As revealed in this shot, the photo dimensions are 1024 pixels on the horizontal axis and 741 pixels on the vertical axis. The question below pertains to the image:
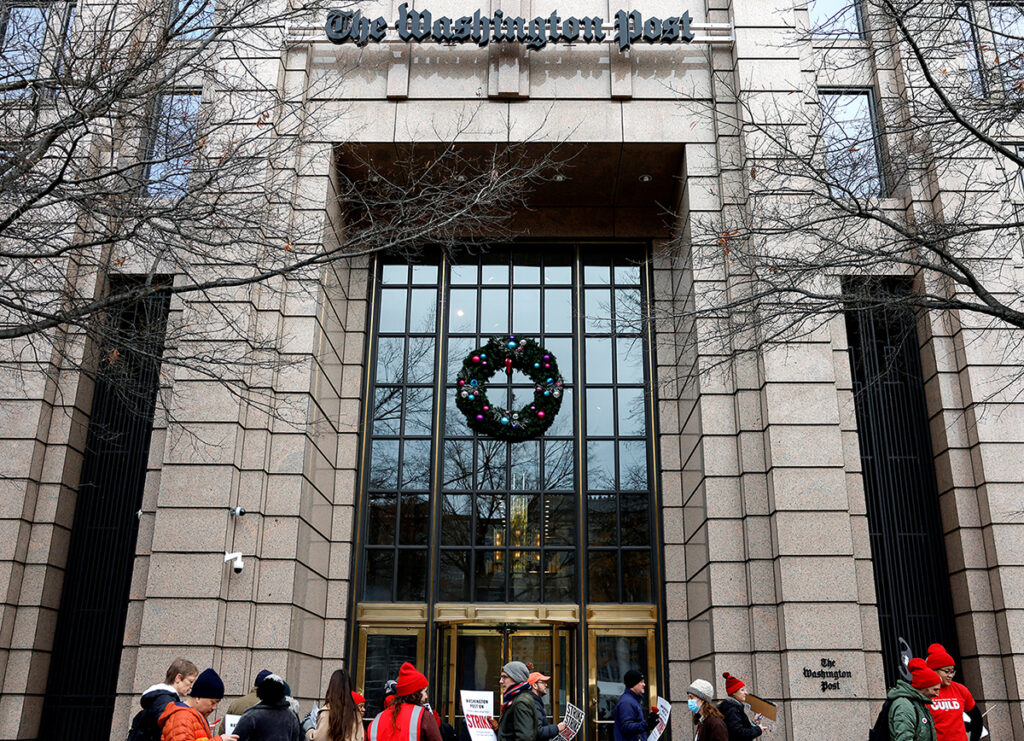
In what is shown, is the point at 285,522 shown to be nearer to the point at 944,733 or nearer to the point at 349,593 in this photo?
the point at 349,593

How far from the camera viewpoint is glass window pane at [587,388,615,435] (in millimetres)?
17359

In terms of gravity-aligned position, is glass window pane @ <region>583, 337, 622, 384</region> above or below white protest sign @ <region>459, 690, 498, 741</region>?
above

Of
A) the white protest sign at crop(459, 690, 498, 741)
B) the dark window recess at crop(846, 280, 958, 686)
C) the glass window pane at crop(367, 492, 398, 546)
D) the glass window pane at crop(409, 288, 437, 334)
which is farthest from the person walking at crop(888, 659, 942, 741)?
the glass window pane at crop(409, 288, 437, 334)

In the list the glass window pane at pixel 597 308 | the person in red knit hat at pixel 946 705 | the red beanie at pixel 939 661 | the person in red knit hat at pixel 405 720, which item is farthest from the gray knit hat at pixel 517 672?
the glass window pane at pixel 597 308

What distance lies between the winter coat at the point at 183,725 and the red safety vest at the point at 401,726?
1174mm

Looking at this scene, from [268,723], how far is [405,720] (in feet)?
3.29

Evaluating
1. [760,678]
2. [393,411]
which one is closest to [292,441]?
[393,411]

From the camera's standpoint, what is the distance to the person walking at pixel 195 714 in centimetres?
637

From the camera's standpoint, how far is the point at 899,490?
1587cm

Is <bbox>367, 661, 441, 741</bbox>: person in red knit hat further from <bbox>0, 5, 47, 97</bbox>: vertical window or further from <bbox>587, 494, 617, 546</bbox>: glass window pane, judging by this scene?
<bbox>587, 494, 617, 546</bbox>: glass window pane

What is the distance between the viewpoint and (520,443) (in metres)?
17.3

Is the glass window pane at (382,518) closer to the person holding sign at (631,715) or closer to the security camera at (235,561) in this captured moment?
the security camera at (235,561)

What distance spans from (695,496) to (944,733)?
691 cm

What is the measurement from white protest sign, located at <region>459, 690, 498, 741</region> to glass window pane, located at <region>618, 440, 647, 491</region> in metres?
6.85
